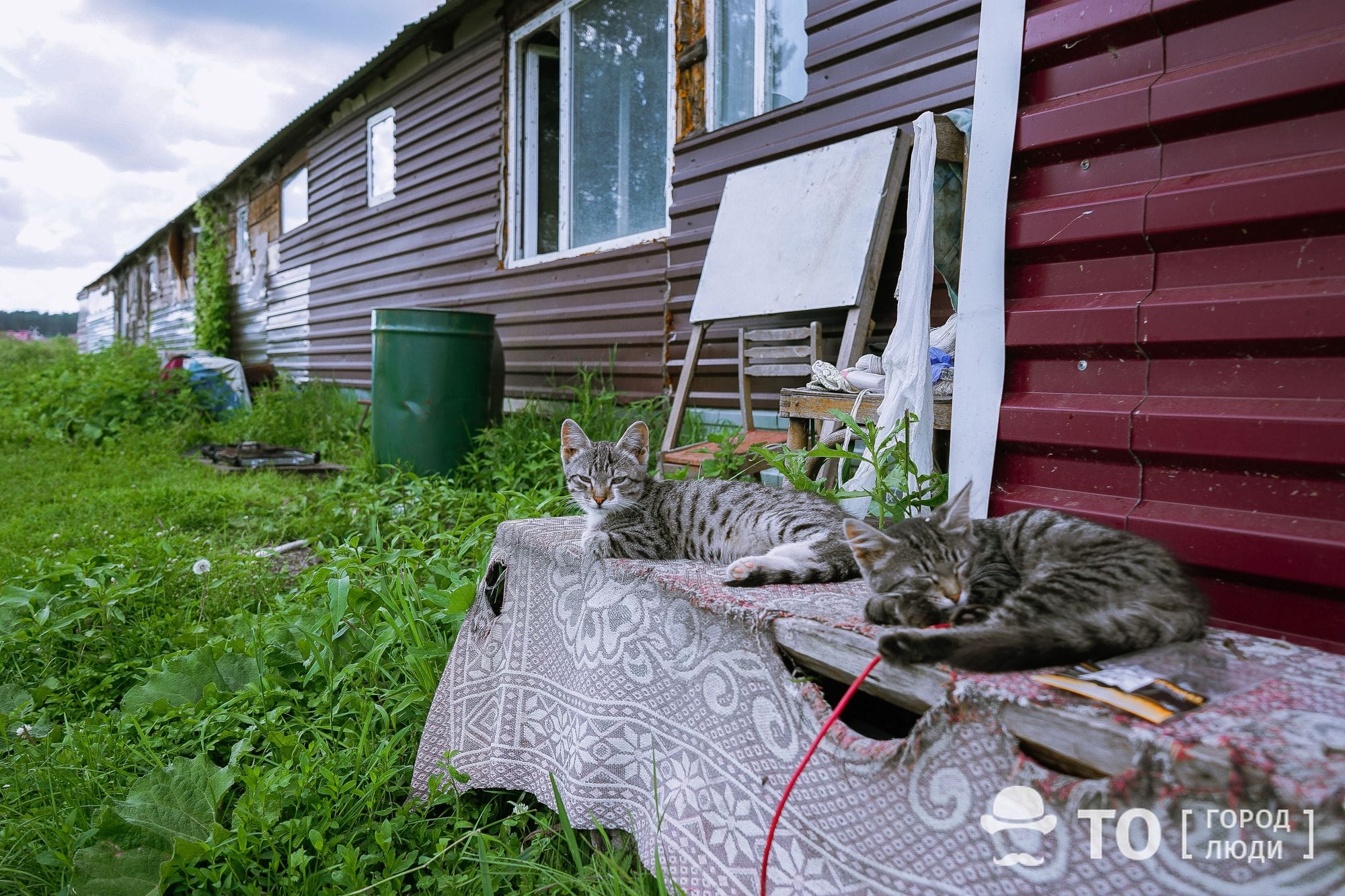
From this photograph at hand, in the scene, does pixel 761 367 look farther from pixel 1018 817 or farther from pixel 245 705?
pixel 1018 817

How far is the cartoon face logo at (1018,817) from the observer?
123 cm

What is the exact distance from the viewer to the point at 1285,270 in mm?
1925

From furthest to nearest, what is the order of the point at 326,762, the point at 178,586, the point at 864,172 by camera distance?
1. the point at 864,172
2. the point at 178,586
3. the point at 326,762

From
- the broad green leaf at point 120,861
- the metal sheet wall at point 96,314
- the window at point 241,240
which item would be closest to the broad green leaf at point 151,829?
the broad green leaf at point 120,861

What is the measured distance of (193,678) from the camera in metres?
3.00

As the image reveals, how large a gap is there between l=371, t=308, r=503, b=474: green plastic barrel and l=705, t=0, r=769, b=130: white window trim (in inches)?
97.7

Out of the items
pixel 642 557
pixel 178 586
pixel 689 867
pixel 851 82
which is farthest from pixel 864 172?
pixel 178 586

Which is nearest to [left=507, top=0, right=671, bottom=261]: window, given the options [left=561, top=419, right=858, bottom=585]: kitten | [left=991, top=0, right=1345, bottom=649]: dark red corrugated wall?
[left=561, top=419, right=858, bottom=585]: kitten

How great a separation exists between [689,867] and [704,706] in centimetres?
35

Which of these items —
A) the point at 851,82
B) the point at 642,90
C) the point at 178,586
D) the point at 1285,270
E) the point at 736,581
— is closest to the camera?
the point at 1285,270

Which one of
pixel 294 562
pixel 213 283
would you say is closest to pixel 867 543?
pixel 294 562

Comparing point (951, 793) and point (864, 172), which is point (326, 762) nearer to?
point (951, 793)

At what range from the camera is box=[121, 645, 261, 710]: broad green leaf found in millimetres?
2914

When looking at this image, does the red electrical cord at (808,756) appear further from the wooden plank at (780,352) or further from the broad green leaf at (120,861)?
the wooden plank at (780,352)
